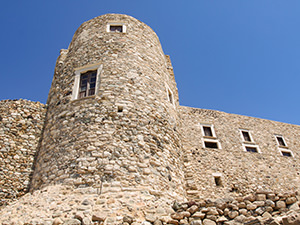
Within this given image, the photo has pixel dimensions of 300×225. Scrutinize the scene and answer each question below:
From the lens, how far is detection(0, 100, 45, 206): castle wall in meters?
7.91

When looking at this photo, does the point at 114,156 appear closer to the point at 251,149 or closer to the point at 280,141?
the point at 251,149

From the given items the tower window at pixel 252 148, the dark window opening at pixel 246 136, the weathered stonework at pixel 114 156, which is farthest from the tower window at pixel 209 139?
the dark window opening at pixel 246 136

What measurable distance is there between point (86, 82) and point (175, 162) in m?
4.21

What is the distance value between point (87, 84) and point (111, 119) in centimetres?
206

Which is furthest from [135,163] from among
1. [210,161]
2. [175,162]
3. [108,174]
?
[210,161]

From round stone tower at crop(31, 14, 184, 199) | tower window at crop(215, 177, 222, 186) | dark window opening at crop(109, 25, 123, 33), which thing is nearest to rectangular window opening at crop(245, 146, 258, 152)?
tower window at crop(215, 177, 222, 186)

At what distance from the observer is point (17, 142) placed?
881cm

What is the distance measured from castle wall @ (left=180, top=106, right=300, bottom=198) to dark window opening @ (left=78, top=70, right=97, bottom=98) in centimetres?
502

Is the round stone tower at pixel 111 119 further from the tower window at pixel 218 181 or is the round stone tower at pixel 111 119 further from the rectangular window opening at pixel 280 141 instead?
the rectangular window opening at pixel 280 141

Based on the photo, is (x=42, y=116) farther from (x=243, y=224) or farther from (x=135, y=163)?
(x=243, y=224)

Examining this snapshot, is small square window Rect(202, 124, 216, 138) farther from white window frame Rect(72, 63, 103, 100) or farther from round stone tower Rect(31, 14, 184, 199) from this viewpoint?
white window frame Rect(72, 63, 103, 100)

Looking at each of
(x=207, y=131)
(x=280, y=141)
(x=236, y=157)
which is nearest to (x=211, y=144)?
(x=207, y=131)

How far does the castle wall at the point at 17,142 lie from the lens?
7.91m

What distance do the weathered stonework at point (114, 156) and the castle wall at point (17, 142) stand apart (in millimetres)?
31
